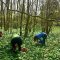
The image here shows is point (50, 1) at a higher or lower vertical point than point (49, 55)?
higher

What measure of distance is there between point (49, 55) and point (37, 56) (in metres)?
0.71

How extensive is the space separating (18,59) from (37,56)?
3.25 feet

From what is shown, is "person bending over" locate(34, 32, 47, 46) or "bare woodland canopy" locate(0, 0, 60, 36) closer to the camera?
"person bending over" locate(34, 32, 47, 46)

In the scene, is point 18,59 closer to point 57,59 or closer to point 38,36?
point 57,59

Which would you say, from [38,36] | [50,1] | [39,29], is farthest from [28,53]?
[39,29]

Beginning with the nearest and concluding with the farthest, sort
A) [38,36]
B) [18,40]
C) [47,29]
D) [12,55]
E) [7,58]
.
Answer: [7,58]
[12,55]
[18,40]
[38,36]
[47,29]

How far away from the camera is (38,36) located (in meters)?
12.5

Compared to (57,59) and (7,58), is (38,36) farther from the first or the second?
(7,58)

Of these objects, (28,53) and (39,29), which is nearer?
(28,53)

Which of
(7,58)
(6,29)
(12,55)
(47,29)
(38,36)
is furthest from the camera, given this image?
(6,29)

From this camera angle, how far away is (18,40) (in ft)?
33.0

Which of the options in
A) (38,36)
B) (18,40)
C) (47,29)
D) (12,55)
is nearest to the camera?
(12,55)

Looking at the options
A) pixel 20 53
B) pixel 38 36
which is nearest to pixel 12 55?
pixel 20 53

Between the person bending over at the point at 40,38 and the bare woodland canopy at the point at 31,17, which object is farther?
the bare woodland canopy at the point at 31,17
